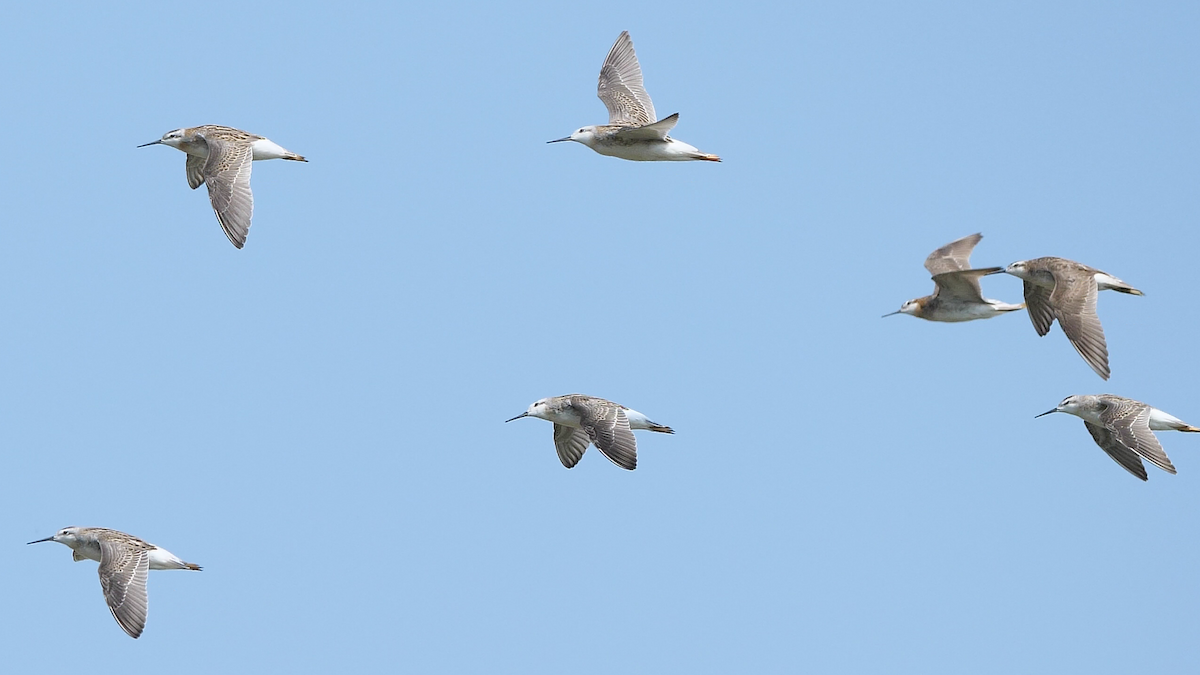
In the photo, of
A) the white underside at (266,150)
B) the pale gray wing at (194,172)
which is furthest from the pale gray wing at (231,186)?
the pale gray wing at (194,172)

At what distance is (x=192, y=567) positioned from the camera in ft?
81.0

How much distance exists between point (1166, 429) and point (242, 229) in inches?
547

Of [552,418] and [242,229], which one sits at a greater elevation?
[242,229]

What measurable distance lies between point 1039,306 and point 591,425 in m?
7.01

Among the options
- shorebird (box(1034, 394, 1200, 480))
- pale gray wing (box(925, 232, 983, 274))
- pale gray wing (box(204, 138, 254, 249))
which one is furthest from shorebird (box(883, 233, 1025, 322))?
pale gray wing (box(204, 138, 254, 249))

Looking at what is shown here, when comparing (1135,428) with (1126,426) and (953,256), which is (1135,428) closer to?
(1126,426)

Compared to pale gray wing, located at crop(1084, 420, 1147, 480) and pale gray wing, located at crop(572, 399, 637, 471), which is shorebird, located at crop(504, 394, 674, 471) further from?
pale gray wing, located at crop(1084, 420, 1147, 480)

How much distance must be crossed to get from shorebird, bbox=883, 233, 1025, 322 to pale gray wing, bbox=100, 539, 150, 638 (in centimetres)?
1245

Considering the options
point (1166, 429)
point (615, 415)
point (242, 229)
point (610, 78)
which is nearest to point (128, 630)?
point (242, 229)

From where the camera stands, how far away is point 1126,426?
83.5ft

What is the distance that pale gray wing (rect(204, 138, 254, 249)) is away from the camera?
24156 millimetres

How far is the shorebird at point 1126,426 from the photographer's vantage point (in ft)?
81.8

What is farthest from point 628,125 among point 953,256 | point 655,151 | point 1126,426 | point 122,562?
point 122,562

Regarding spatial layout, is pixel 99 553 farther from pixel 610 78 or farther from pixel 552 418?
pixel 610 78
